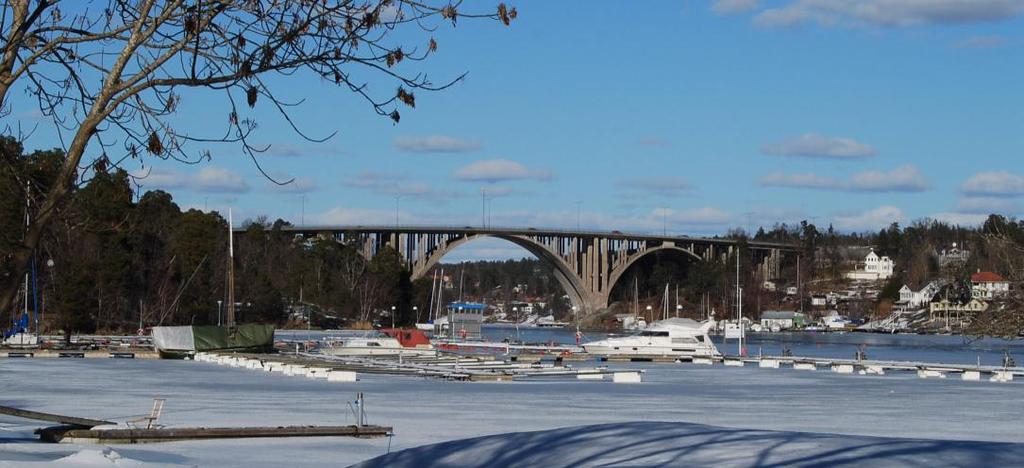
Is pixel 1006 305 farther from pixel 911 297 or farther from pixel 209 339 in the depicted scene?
pixel 911 297

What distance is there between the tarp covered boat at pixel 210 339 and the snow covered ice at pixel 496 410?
8.56 m

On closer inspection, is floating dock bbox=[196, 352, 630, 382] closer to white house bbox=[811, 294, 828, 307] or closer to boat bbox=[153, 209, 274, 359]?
boat bbox=[153, 209, 274, 359]

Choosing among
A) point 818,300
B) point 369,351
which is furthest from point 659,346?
point 818,300

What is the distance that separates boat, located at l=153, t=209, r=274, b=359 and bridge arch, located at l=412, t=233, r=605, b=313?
68232mm

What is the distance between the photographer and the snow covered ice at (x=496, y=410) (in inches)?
394

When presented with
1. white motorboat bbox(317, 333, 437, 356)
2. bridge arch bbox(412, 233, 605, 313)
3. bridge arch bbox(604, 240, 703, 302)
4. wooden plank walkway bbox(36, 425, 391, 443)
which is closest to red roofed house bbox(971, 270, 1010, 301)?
white motorboat bbox(317, 333, 437, 356)

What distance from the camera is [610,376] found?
140 feet

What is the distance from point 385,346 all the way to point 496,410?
115 ft

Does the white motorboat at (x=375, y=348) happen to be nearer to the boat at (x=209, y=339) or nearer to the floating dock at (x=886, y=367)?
the boat at (x=209, y=339)

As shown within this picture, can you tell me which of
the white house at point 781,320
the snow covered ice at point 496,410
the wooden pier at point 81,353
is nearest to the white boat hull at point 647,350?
the snow covered ice at point 496,410

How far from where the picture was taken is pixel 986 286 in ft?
187

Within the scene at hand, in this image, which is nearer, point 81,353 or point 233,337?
point 81,353

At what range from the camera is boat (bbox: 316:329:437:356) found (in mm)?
57688

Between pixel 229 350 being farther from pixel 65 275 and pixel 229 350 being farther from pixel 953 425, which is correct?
pixel 953 425
